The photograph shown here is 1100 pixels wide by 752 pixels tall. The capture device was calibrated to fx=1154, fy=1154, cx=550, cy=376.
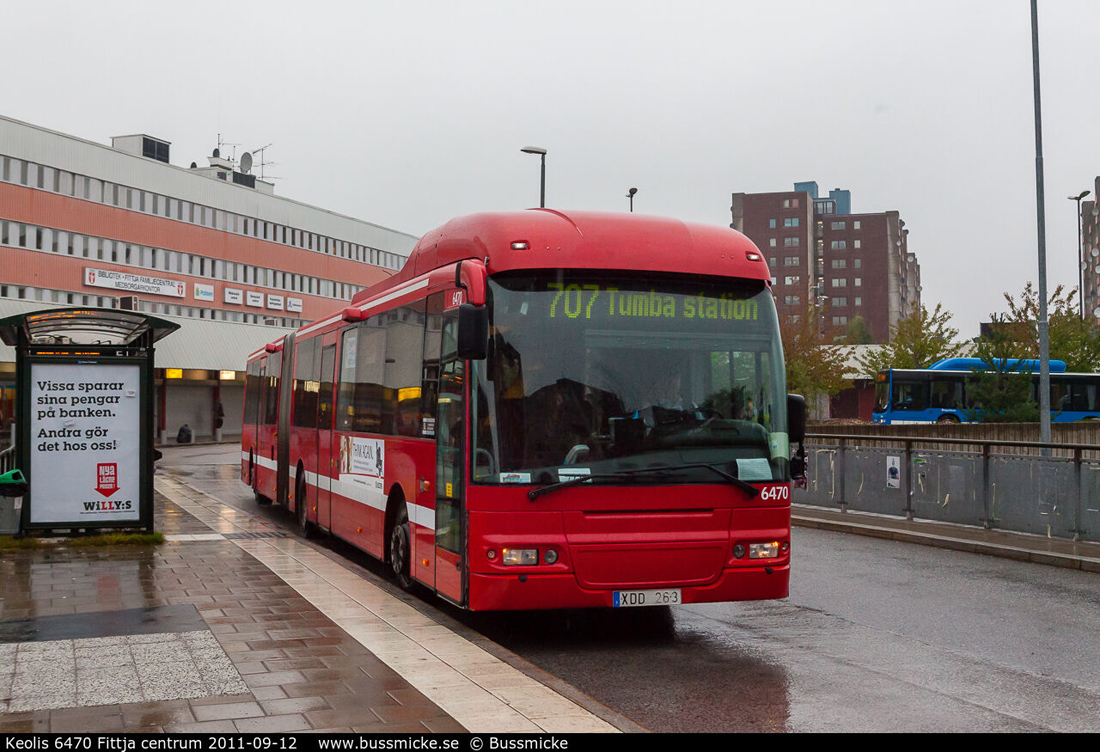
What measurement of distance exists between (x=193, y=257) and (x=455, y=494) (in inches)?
2436

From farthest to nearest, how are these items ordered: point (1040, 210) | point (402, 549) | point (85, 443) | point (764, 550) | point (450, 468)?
1. point (1040, 210)
2. point (85, 443)
3. point (402, 549)
4. point (450, 468)
5. point (764, 550)

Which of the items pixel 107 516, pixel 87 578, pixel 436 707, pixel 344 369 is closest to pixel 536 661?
pixel 436 707

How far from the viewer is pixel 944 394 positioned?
4888cm

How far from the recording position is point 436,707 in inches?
238

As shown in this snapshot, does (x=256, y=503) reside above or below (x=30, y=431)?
below

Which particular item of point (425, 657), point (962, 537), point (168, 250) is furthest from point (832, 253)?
point (425, 657)

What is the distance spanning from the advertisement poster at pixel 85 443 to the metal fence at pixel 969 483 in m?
10.7

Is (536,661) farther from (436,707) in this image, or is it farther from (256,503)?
(256,503)

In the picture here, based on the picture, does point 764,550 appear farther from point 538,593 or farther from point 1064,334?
point 1064,334

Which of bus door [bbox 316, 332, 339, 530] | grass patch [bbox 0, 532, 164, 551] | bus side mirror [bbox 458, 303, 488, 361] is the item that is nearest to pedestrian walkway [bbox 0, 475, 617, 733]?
grass patch [bbox 0, 532, 164, 551]

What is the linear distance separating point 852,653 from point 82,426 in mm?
9591

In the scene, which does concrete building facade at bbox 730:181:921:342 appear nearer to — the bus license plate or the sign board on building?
the sign board on building

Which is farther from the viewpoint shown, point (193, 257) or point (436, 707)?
point (193, 257)

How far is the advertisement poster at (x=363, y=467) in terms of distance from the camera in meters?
11.4
